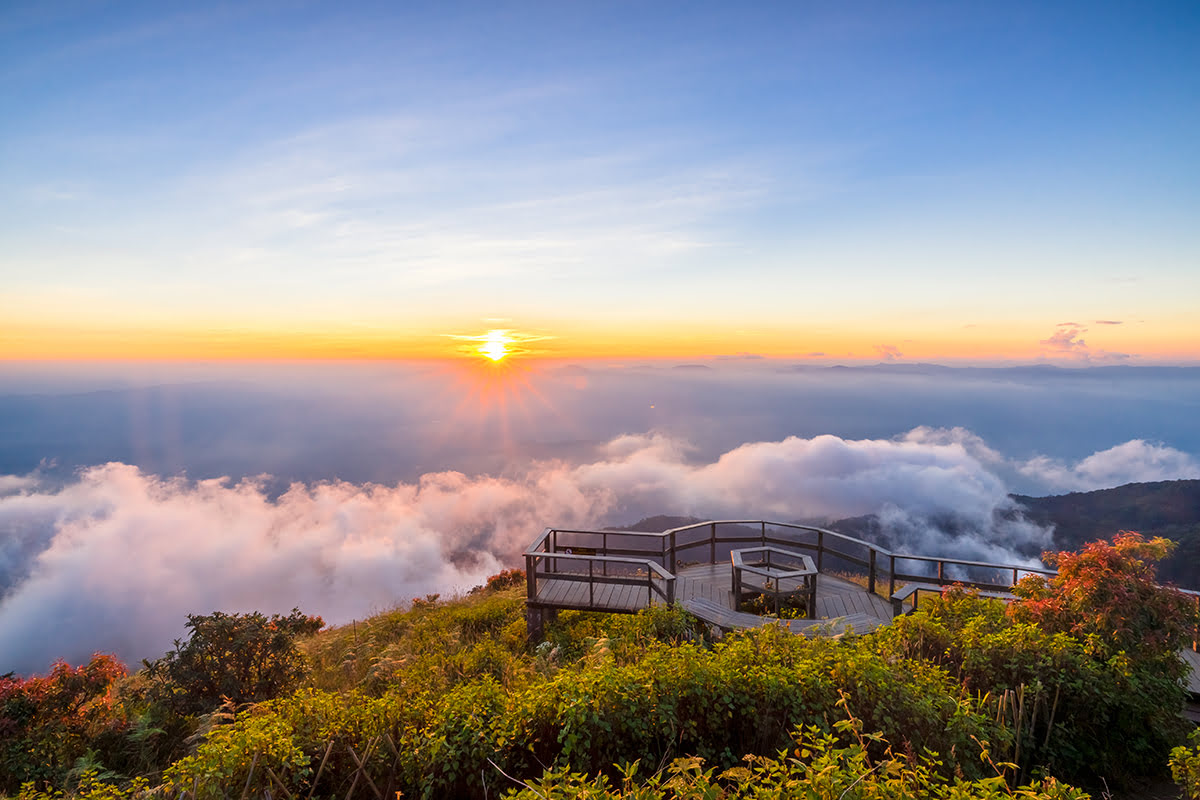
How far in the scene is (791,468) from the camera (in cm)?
18038

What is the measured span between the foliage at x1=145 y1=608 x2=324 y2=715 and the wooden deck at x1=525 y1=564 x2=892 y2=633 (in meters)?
4.92

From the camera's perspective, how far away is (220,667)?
745 centimetres

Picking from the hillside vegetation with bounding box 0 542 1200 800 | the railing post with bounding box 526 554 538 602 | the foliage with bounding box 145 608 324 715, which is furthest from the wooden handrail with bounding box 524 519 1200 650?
the foliage with bounding box 145 608 324 715

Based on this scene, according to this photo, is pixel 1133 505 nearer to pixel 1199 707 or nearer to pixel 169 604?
pixel 1199 707

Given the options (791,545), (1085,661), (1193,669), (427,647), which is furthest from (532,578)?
(1193,669)

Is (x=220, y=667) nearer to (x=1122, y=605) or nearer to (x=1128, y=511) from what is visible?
(x=1122, y=605)

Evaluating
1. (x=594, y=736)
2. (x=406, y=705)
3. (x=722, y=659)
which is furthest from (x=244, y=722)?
(x=722, y=659)

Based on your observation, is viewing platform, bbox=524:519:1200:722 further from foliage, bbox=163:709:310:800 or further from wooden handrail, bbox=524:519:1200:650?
foliage, bbox=163:709:310:800

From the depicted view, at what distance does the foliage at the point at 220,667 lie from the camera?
7336mm

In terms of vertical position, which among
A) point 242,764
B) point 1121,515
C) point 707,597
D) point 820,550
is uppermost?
point 242,764

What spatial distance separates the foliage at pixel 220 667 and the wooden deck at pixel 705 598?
4.92 meters

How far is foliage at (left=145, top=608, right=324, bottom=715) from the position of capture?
24.1 feet

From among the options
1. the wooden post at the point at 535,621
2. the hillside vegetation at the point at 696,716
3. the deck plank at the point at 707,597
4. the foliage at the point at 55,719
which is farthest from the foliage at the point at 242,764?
the wooden post at the point at 535,621

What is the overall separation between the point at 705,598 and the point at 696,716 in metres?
6.70
